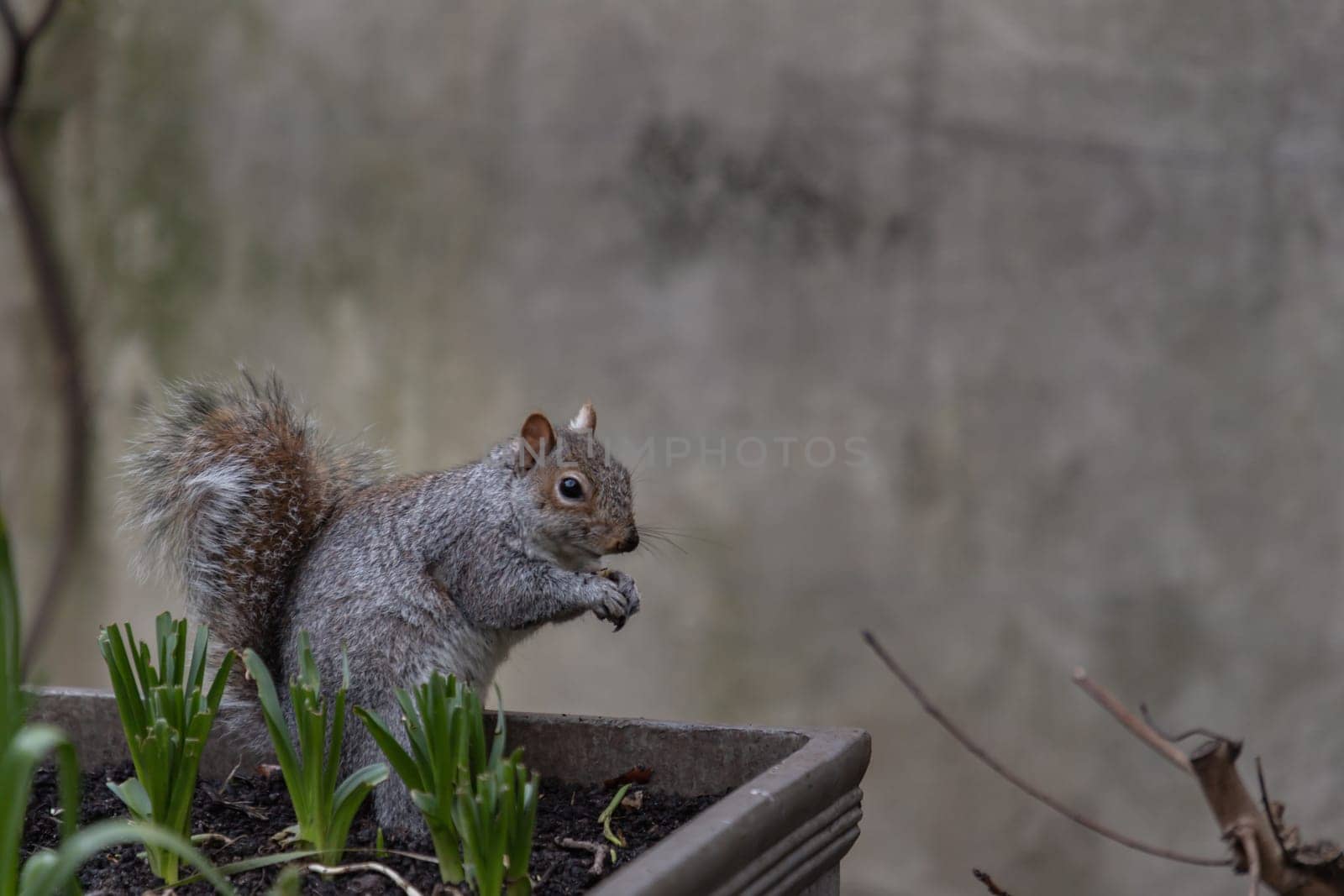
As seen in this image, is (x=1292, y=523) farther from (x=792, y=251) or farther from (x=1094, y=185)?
(x=792, y=251)

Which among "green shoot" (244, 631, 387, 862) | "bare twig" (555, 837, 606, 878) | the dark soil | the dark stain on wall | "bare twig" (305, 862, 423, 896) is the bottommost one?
the dark soil

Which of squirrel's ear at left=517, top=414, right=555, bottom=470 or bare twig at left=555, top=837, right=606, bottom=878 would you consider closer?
bare twig at left=555, top=837, right=606, bottom=878

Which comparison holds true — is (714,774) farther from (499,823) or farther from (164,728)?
(164,728)

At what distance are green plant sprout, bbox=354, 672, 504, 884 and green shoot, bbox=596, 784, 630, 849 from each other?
5.4 inches

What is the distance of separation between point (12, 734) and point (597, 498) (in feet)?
1.54

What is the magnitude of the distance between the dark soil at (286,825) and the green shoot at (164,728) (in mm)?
34

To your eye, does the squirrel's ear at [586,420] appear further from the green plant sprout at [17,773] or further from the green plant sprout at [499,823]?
the green plant sprout at [17,773]

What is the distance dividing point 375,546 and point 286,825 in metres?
0.22

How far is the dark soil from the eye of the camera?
867mm

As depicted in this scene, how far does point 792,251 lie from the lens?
1.95 meters

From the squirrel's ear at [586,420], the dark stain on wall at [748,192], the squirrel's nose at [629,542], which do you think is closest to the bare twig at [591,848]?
the squirrel's nose at [629,542]

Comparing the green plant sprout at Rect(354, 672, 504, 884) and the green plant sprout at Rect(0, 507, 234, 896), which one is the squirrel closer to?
the green plant sprout at Rect(354, 672, 504, 884)

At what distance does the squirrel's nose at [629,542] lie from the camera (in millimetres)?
1053

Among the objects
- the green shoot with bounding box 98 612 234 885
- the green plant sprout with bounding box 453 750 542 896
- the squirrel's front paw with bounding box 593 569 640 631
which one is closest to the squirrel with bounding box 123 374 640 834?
the squirrel's front paw with bounding box 593 569 640 631
